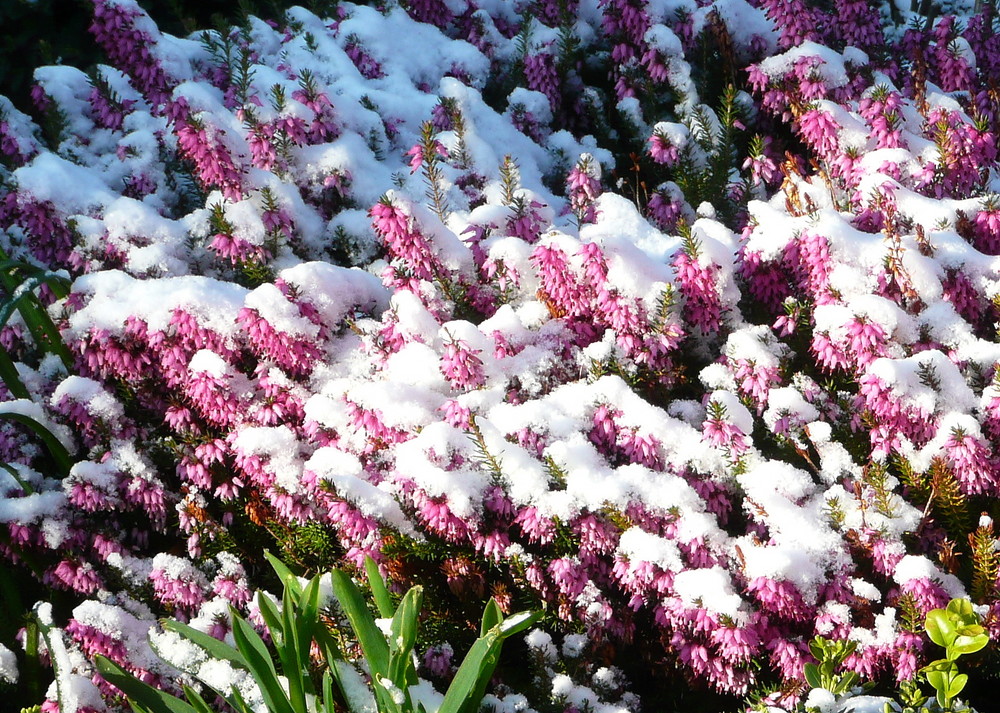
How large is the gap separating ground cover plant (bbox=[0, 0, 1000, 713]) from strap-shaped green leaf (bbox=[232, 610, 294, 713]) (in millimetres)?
15

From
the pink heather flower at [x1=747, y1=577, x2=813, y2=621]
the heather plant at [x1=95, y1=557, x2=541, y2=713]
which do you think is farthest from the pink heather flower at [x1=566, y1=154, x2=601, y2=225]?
the heather plant at [x1=95, y1=557, x2=541, y2=713]

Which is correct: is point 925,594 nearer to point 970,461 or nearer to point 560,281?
point 970,461

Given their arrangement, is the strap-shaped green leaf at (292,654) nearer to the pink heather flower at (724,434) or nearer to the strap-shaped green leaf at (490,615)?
the strap-shaped green leaf at (490,615)

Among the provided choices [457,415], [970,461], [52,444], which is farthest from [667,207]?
[52,444]

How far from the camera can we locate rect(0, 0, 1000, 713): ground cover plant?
2402 millimetres

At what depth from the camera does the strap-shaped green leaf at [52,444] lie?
2.86m

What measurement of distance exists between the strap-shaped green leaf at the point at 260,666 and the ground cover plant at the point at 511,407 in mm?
15

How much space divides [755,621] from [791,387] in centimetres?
80

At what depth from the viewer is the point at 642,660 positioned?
2.65 metres

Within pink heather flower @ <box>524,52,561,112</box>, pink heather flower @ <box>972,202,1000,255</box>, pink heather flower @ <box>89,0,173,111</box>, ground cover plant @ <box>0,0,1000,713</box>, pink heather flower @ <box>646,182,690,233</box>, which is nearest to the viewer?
ground cover plant @ <box>0,0,1000,713</box>

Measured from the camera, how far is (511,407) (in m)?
2.73

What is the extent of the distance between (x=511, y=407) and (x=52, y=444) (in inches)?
65.2

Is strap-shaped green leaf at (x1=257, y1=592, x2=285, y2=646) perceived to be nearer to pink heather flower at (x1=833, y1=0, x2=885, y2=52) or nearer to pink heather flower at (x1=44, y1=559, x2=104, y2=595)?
pink heather flower at (x1=44, y1=559, x2=104, y2=595)

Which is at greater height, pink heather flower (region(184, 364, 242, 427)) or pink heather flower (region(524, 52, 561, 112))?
pink heather flower (region(524, 52, 561, 112))
